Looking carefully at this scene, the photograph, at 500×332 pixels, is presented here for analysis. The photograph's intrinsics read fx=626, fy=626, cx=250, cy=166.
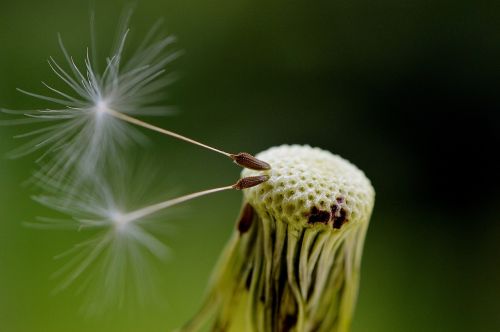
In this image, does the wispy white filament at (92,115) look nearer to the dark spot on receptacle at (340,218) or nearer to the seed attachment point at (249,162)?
the seed attachment point at (249,162)

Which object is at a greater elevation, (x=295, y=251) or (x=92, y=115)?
(x=92, y=115)

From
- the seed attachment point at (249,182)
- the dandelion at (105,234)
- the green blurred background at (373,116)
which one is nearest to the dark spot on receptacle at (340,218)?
the seed attachment point at (249,182)

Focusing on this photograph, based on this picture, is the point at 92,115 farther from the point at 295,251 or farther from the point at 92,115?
the point at 295,251

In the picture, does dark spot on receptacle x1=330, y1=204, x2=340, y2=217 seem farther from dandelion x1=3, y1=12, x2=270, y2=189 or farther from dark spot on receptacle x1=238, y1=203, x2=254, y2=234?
dandelion x1=3, y1=12, x2=270, y2=189

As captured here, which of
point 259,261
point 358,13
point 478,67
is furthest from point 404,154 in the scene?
point 259,261

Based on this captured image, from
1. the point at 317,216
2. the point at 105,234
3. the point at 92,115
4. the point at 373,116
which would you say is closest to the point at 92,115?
the point at 92,115

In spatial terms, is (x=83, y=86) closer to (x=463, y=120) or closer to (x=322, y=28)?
(x=322, y=28)
